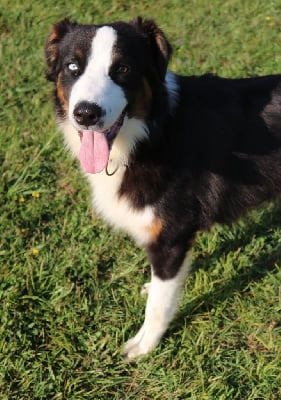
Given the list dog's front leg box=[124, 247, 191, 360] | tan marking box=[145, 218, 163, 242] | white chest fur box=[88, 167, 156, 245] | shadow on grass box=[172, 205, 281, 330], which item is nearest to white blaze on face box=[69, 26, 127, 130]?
white chest fur box=[88, 167, 156, 245]

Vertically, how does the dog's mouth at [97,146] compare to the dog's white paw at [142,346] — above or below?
above

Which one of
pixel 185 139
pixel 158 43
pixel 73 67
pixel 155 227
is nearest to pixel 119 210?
pixel 155 227

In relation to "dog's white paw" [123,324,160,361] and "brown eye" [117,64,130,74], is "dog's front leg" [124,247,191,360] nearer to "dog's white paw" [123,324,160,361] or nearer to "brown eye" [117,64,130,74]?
"dog's white paw" [123,324,160,361]

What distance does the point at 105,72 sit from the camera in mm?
2652

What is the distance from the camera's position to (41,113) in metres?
4.96

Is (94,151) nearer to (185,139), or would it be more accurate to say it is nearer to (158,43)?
(185,139)

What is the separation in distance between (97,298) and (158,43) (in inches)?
68.3

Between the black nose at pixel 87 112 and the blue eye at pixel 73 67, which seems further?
the blue eye at pixel 73 67

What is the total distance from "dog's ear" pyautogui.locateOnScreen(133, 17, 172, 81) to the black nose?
0.53 meters

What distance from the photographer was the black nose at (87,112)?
2.49 metres

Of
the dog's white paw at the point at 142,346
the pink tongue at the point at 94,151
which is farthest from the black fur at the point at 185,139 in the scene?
the dog's white paw at the point at 142,346

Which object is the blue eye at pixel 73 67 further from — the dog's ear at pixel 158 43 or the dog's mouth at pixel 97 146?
the dog's ear at pixel 158 43

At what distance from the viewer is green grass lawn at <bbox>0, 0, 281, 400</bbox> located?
3.13m

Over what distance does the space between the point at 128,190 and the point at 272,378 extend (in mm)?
1441
